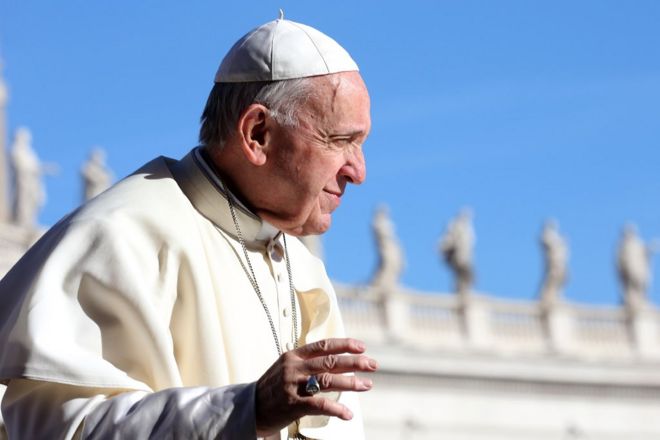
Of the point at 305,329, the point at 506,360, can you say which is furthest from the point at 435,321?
the point at 305,329

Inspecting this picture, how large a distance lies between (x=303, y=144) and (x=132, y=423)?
0.69 meters

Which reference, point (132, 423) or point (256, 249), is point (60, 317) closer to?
point (132, 423)

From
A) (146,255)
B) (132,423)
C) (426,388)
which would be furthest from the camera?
(426,388)

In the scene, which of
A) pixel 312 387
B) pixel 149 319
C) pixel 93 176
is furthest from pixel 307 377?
pixel 93 176

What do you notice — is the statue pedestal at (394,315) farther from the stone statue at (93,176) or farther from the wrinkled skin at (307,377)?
the wrinkled skin at (307,377)

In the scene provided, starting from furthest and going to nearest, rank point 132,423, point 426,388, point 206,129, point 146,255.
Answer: point 426,388, point 206,129, point 146,255, point 132,423

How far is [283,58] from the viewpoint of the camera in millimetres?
3764

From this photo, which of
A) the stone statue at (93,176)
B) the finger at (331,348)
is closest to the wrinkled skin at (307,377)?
the finger at (331,348)

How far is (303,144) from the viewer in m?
3.72

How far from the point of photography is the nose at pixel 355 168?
3791 millimetres

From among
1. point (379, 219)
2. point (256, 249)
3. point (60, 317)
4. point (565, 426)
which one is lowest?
point (60, 317)

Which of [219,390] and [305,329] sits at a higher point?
[305,329]

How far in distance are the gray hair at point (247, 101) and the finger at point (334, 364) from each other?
619 millimetres

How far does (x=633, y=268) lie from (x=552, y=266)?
1712 millimetres
